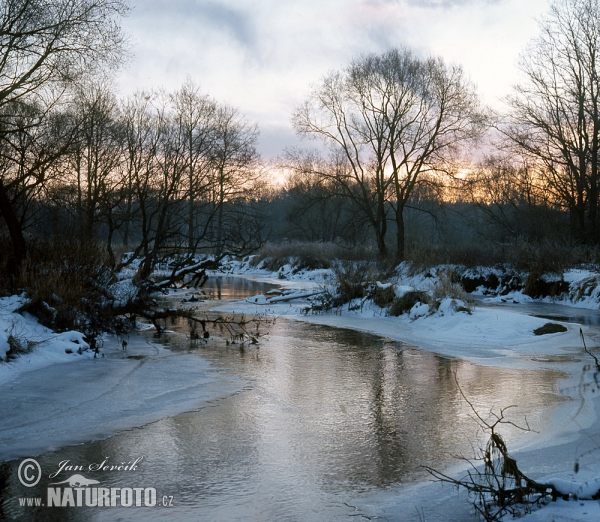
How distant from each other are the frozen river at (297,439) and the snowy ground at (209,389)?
24 cm

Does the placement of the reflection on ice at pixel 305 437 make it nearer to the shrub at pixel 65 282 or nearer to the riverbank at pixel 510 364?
the riverbank at pixel 510 364

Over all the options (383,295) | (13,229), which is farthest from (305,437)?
(383,295)

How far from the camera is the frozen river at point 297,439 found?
437 cm

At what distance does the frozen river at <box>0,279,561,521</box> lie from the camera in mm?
4367

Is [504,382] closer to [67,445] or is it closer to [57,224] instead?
[67,445]

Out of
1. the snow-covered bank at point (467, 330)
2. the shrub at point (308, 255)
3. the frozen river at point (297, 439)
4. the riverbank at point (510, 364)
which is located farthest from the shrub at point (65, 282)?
the shrub at point (308, 255)

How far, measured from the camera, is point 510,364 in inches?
393

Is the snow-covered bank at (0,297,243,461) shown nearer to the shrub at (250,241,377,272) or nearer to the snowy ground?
the snowy ground

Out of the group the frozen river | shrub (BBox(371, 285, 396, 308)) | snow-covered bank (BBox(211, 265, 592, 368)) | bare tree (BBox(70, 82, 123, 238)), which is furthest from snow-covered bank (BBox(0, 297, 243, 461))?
bare tree (BBox(70, 82, 123, 238))

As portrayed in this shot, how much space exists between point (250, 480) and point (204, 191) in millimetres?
20244

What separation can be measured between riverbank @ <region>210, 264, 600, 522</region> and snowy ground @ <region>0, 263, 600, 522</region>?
1cm

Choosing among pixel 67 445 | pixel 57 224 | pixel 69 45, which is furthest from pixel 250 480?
pixel 57 224

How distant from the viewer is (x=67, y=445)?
18.4ft

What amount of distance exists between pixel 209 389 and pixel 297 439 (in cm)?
247
